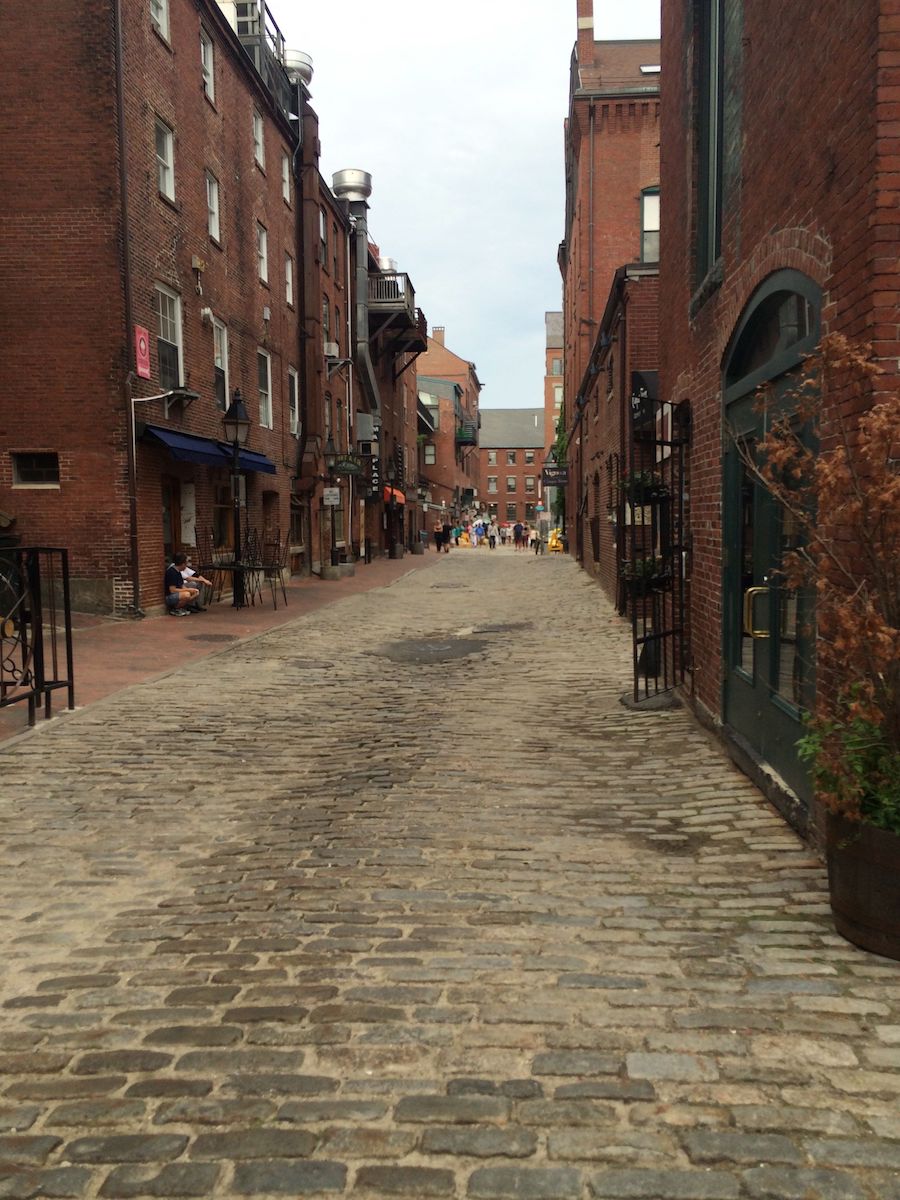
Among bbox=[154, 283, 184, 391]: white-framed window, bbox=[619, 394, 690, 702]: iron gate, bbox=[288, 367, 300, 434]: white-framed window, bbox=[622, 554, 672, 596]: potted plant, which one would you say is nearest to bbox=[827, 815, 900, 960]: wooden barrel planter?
bbox=[619, 394, 690, 702]: iron gate

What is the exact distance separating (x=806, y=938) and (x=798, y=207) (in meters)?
3.55

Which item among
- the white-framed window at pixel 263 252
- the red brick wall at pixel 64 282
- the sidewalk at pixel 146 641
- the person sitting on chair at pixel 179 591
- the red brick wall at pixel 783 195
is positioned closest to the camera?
the red brick wall at pixel 783 195

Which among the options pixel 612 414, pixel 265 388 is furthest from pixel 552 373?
pixel 612 414

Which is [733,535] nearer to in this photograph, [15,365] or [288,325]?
[15,365]

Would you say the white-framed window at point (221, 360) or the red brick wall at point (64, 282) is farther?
the white-framed window at point (221, 360)

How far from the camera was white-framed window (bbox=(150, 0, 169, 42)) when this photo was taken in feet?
53.6

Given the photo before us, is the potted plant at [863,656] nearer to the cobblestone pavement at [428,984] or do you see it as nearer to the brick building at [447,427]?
the cobblestone pavement at [428,984]

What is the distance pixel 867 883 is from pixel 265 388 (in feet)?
73.0

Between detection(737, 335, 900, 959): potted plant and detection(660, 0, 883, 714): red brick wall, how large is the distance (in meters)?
0.47

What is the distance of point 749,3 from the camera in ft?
19.0

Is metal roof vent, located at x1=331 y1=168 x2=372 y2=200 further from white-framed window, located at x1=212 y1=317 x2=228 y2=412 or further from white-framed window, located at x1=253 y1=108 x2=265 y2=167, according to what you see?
white-framed window, located at x1=212 y1=317 x2=228 y2=412

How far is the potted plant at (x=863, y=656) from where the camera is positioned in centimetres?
345

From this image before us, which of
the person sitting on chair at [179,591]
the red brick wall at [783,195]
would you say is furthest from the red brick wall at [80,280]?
the red brick wall at [783,195]

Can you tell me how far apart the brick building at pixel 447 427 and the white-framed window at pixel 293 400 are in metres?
31.4
